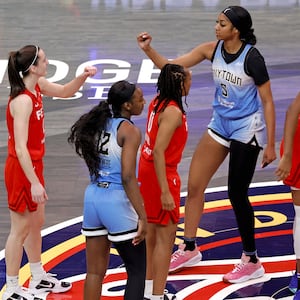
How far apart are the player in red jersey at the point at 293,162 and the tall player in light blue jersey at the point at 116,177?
87cm

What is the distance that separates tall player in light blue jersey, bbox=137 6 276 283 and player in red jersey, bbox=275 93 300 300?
0.93ft

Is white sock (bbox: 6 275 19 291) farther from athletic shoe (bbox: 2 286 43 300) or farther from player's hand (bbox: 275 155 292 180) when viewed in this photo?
player's hand (bbox: 275 155 292 180)

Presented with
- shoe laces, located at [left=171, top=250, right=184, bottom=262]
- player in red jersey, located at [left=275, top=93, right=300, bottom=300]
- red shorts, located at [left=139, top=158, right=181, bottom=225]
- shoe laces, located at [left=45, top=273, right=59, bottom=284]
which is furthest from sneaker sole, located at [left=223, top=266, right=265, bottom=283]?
shoe laces, located at [left=45, top=273, right=59, bottom=284]

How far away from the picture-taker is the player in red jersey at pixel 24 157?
230 inches

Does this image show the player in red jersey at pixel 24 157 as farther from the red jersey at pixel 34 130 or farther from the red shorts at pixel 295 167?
the red shorts at pixel 295 167

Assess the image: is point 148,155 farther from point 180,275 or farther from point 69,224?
point 69,224

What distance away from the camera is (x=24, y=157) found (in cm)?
579

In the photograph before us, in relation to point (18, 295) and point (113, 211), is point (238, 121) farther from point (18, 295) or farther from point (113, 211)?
point (18, 295)

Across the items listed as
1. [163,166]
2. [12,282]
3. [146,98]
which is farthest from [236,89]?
[146,98]

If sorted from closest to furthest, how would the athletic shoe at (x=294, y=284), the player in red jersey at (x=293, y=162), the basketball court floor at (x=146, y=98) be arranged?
1. the player in red jersey at (x=293, y=162)
2. the athletic shoe at (x=294, y=284)
3. the basketball court floor at (x=146, y=98)

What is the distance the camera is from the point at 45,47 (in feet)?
39.4

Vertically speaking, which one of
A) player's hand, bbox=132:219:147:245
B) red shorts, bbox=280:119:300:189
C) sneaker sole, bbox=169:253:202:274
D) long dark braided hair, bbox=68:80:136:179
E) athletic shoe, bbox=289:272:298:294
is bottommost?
sneaker sole, bbox=169:253:202:274

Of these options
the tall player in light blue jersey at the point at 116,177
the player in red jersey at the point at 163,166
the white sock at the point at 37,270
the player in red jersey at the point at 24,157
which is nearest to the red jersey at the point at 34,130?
the player in red jersey at the point at 24,157

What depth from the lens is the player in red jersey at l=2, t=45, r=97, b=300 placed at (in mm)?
5832
